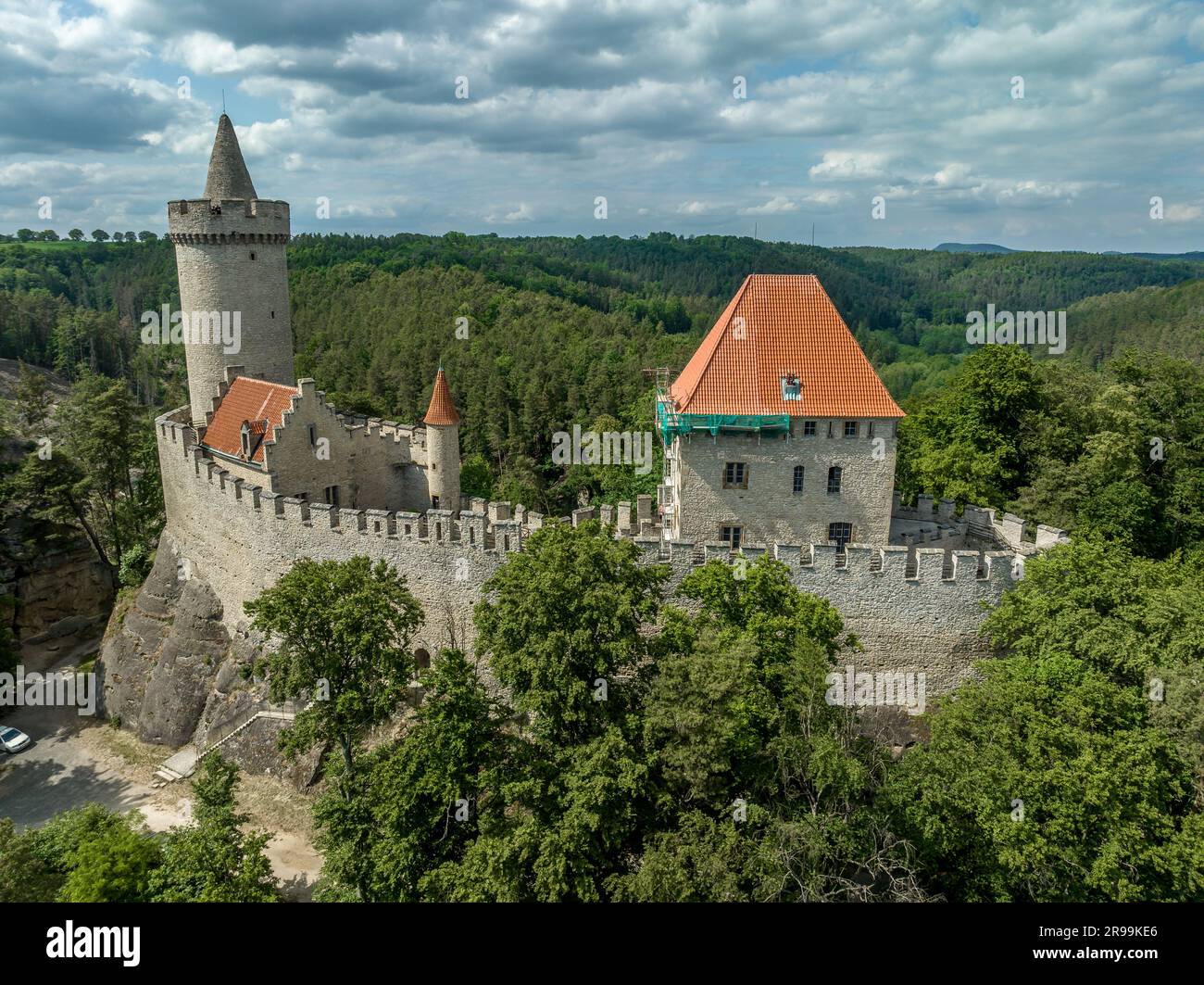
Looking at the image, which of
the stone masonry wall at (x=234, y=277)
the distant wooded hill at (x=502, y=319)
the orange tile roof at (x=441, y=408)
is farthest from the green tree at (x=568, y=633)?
the distant wooded hill at (x=502, y=319)

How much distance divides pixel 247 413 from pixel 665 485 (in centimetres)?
1535

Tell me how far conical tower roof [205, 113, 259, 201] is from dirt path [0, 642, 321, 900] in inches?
809

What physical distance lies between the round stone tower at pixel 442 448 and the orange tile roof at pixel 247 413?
15.7ft

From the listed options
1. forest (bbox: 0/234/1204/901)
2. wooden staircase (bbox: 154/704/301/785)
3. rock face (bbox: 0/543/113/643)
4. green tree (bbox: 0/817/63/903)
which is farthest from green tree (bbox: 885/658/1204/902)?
rock face (bbox: 0/543/113/643)

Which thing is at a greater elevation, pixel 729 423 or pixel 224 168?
pixel 224 168

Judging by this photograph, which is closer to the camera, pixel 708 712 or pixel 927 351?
pixel 708 712

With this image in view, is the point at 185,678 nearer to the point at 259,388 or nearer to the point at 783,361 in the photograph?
the point at 259,388

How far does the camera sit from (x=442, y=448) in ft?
98.5

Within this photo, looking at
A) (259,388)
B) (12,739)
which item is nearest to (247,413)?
Result: (259,388)

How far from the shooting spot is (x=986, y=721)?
59.1 feet

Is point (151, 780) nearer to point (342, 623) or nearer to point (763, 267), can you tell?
point (342, 623)

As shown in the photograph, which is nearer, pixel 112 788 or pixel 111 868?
pixel 111 868

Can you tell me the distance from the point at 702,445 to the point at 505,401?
34747 millimetres
